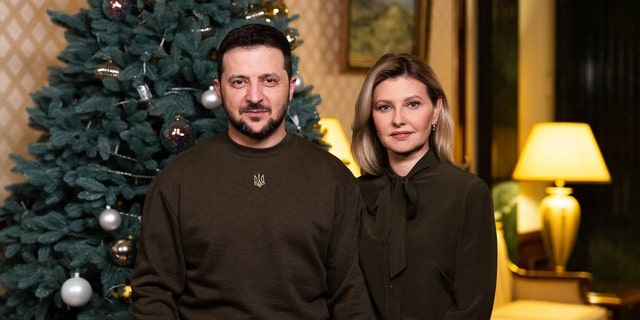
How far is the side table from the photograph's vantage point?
5469 mm

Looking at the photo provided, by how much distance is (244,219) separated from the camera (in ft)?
7.27

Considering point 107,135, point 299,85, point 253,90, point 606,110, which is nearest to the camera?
point 253,90

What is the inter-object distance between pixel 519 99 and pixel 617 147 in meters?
0.98

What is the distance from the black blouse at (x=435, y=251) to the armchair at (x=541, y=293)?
2.99 metres

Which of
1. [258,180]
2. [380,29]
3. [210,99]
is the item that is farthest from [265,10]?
[380,29]

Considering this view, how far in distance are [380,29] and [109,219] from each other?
2890mm

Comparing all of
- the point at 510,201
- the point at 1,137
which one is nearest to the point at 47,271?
the point at 1,137

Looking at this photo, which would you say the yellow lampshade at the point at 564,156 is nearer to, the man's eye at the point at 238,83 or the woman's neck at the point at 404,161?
the woman's neck at the point at 404,161

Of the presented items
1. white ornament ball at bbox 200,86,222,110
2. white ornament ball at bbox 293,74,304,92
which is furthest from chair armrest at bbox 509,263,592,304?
white ornament ball at bbox 200,86,222,110

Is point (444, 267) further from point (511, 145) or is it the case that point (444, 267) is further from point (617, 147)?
point (617, 147)

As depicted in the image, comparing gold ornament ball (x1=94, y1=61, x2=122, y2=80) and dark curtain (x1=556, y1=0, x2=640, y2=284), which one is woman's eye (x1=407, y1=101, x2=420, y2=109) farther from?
dark curtain (x1=556, y1=0, x2=640, y2=284)

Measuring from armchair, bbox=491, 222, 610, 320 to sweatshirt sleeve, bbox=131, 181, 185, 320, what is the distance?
130 inches

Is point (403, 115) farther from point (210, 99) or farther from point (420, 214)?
point (210, 99)

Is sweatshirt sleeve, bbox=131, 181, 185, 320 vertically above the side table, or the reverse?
sweatshirt sleeve, bbox=131, 181, 185, 320
